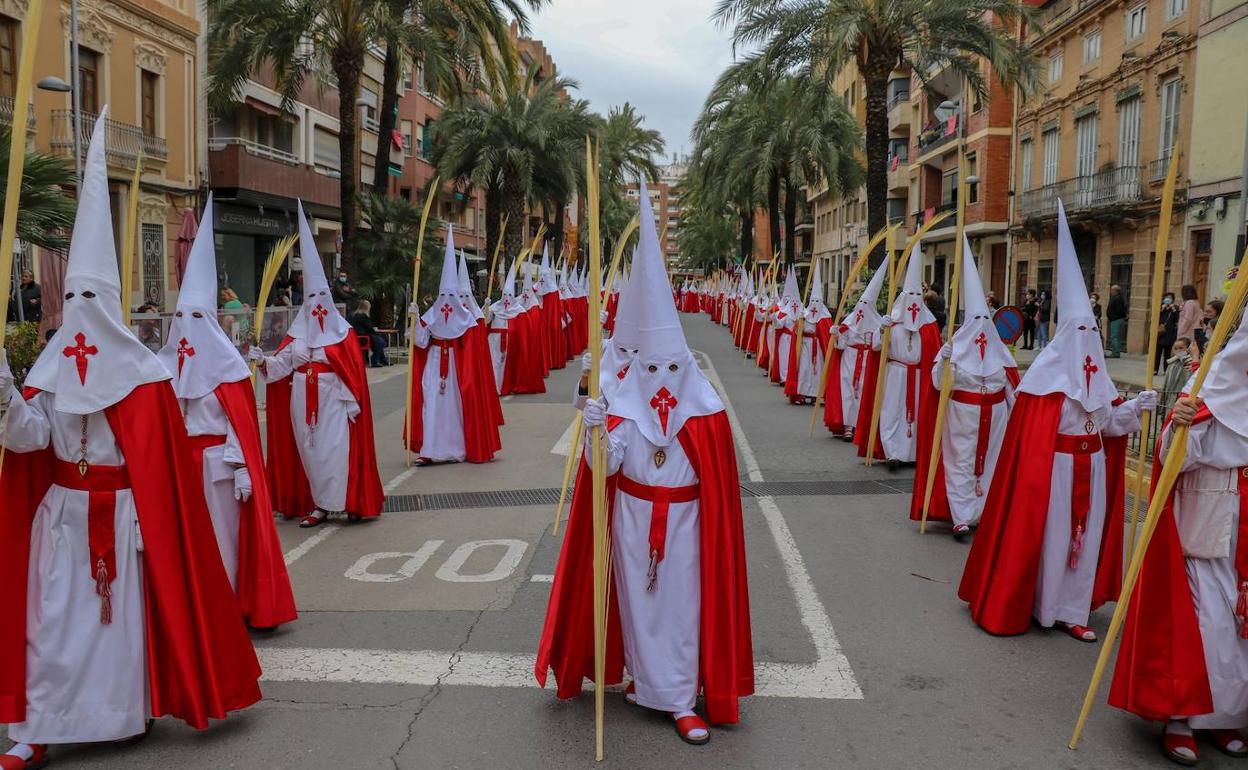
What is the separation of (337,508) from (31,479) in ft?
13.0

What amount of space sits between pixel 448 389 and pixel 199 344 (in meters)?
5.41

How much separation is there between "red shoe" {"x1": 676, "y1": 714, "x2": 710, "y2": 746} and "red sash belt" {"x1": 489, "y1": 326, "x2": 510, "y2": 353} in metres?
13.4

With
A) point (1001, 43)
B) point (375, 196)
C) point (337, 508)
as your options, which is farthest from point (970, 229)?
point (337, 508)

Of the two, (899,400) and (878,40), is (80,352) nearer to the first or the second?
(899,400)

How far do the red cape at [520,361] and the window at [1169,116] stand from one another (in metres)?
17.2

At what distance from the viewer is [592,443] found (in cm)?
436

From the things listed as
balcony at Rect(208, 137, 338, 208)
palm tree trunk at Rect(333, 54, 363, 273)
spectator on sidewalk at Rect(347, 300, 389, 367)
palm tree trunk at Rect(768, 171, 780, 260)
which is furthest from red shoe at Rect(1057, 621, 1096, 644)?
palm tree trunk at Rect(768, 171, 780, 260)

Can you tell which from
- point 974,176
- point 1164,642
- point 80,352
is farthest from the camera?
point 974,176

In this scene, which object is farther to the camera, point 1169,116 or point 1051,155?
point 1051,155

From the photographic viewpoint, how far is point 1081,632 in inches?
227

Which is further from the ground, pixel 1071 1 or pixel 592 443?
pixel 1071 1

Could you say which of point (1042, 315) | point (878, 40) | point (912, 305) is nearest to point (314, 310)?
point (912, 305)

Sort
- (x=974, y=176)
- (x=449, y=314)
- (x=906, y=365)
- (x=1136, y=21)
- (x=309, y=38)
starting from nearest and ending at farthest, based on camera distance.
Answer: (x=906, y=365), (x=449, y=314), (x=309, y=38), (x=1136, y=21), (x=974, y=176)

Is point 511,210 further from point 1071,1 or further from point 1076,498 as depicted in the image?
point 1076,498
